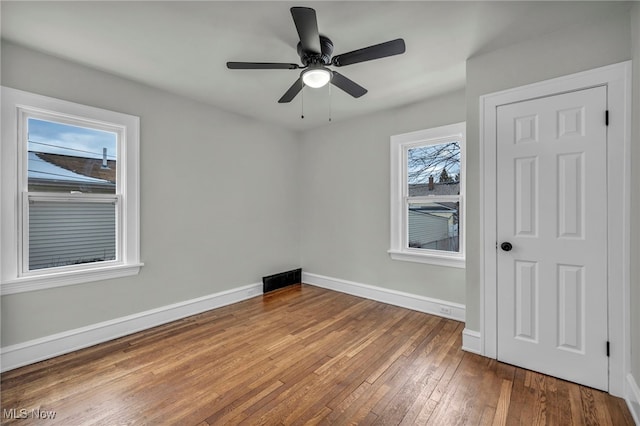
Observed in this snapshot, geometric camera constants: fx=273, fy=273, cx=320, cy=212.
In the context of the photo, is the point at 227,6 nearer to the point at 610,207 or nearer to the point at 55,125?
the point at 55,125

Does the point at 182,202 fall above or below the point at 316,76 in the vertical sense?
below

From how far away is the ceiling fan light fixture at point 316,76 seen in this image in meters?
2.02

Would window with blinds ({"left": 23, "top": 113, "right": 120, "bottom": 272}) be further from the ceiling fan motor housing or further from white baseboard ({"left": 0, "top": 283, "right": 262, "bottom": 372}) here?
the ceiling fan motor housing

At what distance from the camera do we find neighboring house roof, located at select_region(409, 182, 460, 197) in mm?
3305

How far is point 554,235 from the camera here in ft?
6.88

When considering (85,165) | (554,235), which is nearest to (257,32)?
(85,165)

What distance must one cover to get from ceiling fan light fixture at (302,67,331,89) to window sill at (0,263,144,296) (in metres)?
2.52

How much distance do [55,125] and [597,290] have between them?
4.61m

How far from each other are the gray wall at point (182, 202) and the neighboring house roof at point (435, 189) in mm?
2017

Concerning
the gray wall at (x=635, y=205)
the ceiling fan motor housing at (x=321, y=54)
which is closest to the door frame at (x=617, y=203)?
the gray wall at (x=635, y=205)

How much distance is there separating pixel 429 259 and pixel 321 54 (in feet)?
8.47

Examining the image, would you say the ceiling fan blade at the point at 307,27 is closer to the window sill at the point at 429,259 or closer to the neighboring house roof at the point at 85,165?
the neighboring house roof at the point at 85,165

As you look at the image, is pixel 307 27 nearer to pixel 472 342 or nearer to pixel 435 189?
pixel 435 189

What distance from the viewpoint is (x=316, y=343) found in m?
2.63
